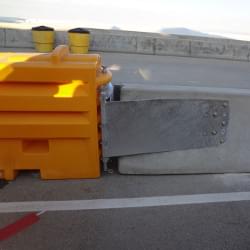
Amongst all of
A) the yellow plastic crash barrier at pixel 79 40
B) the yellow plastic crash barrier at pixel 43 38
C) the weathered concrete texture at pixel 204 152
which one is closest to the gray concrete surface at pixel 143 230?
the weathered concrete texture at pixel 204 152

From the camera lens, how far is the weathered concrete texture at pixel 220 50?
14133 mm

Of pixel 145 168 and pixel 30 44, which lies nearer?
pixel 145 168

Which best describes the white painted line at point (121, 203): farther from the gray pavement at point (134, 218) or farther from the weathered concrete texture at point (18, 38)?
the weathered concrete texture at point (18, 38)

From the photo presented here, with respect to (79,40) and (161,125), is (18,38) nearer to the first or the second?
(79,40)

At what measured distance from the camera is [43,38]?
1296 centimetres

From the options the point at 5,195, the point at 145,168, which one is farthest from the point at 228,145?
the point at 5,195

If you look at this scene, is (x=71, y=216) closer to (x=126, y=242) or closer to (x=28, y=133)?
(x=126, y=242)

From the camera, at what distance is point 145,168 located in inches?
156

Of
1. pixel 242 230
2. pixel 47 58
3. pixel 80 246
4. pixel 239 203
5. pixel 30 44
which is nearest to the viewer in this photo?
pixel 80 246

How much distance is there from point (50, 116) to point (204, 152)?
1.70 meters

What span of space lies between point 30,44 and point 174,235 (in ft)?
40.6

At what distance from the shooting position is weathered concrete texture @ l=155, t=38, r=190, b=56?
14.1 metres

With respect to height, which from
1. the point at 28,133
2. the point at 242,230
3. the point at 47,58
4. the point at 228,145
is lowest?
the point at 242,230

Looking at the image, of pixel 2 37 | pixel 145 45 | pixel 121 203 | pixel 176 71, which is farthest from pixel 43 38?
pixel 121 203
